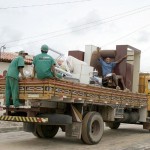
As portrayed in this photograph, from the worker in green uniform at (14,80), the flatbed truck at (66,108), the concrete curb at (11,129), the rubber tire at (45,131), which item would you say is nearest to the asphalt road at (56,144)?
the rubber tire at (45,131)

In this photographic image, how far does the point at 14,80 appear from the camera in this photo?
966 cm

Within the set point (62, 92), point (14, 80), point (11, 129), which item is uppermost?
point (14, 80)

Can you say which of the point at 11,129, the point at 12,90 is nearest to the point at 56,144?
the point at 12,90

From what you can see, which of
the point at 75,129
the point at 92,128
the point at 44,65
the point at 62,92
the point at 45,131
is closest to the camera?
the point at 62,92

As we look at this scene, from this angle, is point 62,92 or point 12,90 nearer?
point 62,92

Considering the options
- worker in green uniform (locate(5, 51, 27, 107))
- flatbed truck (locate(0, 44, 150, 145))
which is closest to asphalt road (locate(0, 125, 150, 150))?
flatbed truck (locate(0, 44, 150, 145))

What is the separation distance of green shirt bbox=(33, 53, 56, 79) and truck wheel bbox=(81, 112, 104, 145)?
1.95 meters

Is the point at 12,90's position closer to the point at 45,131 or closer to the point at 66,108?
the point at 66,108

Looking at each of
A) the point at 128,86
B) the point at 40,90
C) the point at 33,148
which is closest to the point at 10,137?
the point at 33,148

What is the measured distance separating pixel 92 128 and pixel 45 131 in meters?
1.64

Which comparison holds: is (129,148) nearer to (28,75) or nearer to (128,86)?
(28,75)

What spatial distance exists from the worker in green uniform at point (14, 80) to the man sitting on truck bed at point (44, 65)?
0.39 meters

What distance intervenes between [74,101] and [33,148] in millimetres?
1617

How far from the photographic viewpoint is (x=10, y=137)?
1189 centimetres
